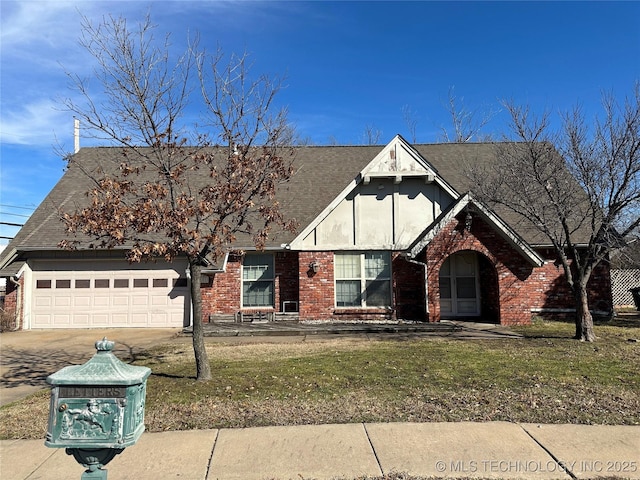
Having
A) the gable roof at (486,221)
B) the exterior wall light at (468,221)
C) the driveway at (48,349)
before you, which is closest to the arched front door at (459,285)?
the exterior wall light at (468,221)

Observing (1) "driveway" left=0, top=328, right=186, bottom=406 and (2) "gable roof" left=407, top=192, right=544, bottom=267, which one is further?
(2) "gable roof" left=407, top=192, right=544, bottom=267

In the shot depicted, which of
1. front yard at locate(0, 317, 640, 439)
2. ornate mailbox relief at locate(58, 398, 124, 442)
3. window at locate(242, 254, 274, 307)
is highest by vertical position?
window at locate(242, 254, 274, 307)

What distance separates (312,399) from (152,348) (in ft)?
21.9

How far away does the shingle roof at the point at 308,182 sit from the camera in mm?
16250

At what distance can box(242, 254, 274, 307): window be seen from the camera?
16.1 metres

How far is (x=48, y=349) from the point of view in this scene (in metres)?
12.1

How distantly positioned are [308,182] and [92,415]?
16284 millimetres

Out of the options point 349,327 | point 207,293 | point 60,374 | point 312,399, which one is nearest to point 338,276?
point 349,327

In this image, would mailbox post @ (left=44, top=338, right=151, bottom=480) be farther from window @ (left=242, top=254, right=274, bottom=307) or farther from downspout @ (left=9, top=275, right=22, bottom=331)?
downspout @ (left=9, top=275, right=22, bottom=331)

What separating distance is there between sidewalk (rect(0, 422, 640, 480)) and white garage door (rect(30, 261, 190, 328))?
35.6 ft

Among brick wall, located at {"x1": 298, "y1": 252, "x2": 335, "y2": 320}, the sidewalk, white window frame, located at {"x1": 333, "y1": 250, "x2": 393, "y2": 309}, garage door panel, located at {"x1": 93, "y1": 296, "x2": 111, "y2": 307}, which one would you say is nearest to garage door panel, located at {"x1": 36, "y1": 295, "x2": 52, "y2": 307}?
garage door panel, located at {"x1": 93, "y1": 296, "x2": 111, "y2": 307}

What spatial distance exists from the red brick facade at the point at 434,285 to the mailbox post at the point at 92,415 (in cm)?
1187

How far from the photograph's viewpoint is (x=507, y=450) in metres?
4.80

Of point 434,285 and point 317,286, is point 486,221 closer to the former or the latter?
point 434,285
